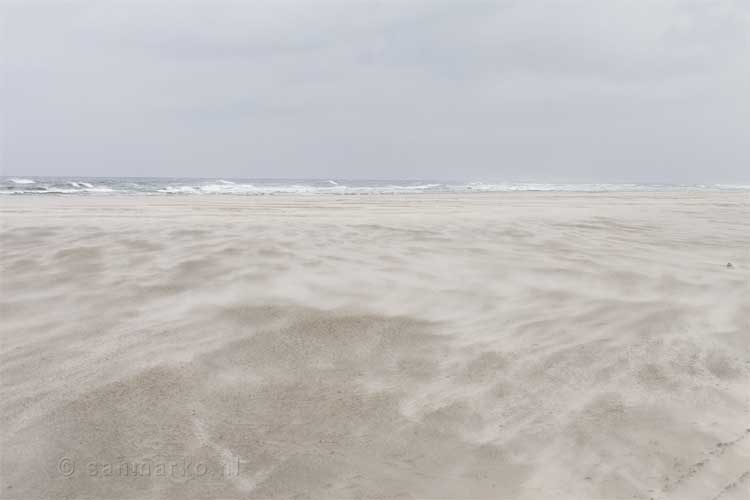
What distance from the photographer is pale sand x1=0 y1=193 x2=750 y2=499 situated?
2045 millimetres

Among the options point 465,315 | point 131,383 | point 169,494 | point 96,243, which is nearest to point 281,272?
point 465,315

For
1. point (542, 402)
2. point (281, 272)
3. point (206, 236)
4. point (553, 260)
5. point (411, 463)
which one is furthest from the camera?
point (206, 236)

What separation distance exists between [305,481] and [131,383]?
1119mm

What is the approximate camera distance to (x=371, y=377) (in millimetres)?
2709

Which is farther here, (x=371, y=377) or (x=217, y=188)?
(x=217, y=188)

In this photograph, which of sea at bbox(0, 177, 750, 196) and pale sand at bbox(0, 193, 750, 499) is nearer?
pale sand at bbox(0, 193, 750, 499)

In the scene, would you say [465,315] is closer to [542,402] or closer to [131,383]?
[542,402]

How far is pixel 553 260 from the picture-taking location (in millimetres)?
5109

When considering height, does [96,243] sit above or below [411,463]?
above

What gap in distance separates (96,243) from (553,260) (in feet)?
14.9

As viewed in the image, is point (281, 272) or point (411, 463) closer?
point (411, 463)

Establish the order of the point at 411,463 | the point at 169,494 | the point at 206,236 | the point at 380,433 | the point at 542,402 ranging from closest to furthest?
the point at 169,494
the point at 411,463
the point at 380,433
the point at 542,402
the point at 206,236

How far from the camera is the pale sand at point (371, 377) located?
80.5 inches

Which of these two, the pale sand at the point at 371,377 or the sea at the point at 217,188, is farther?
the sea at the point at 217,188
